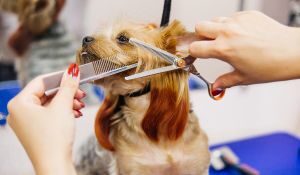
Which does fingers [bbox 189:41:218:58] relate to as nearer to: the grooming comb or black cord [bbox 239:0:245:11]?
the grooming comb

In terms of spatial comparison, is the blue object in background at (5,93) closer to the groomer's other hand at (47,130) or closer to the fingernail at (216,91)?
the groomer's other hand at (47,130)

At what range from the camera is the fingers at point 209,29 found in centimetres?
61

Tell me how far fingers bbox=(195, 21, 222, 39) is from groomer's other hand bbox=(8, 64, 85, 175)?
22 centimetres

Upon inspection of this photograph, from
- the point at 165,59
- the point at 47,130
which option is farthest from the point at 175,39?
the point at 47,130

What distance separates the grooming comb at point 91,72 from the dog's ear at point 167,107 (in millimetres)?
68

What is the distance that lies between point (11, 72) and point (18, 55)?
41 millimetres

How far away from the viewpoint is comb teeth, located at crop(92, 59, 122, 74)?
0.66 meters

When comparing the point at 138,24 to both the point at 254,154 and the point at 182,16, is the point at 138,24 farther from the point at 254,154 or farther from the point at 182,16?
the point at 254,154

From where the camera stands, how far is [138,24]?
0.73 metres

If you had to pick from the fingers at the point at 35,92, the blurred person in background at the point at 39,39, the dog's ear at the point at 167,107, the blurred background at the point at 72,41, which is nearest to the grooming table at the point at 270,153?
the blurred background at the point at 72,41

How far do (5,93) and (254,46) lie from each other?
1.70 feet

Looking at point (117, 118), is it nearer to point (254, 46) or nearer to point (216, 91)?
point (216, 91)

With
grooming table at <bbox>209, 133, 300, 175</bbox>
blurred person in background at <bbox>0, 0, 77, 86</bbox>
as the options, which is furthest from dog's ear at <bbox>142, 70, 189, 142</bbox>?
grooming table at <bbox>209, 133, 300, 175</bbox>

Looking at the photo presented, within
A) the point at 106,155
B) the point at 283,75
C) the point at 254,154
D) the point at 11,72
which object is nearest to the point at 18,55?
the point at 11,72
